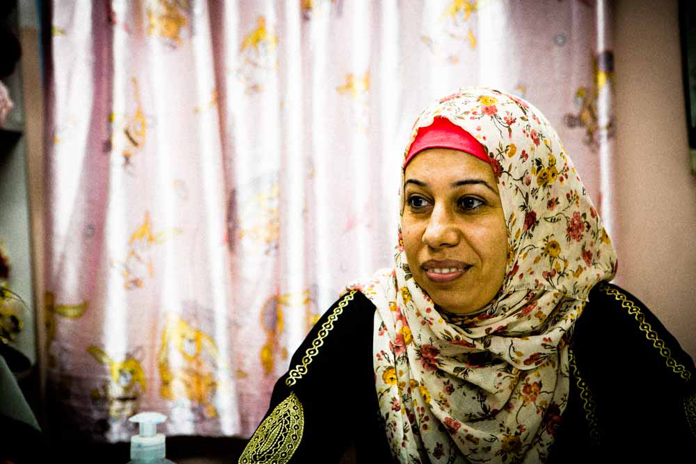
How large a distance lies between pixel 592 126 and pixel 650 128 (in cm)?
16

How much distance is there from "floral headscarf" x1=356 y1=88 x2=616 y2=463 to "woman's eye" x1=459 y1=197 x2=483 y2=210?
0.14ft

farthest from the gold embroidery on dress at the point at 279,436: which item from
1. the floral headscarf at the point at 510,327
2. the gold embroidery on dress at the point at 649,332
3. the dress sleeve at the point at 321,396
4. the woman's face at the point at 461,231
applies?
the gold embroidery on dress at the point at 649,332

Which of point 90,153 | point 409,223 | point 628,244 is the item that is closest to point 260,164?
point 90,153

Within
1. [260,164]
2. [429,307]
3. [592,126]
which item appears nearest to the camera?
[429,307]

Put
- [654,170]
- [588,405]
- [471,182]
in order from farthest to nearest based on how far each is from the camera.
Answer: [654,170] → [588,405] → [471,182]

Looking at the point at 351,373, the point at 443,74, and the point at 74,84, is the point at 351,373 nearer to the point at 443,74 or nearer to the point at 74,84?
the point at 443,74

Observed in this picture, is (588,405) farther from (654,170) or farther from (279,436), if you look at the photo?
(654,170)

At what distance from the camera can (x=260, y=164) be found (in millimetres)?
1521

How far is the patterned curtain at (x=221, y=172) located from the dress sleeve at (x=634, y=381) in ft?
1.86

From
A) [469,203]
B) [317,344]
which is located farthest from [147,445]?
[469,203]

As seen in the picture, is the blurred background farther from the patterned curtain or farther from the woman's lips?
the woman's lips

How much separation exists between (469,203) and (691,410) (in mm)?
547

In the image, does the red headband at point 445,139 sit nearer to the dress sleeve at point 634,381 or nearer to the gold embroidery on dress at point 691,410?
the dress sleeve at point 634,381

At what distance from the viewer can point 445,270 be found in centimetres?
97
